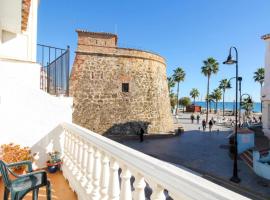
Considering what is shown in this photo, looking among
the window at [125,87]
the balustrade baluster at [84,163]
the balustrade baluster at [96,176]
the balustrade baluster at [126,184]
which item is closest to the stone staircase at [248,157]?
the window at [125,87]

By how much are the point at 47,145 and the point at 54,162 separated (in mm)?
466

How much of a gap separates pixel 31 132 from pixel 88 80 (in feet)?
58.6

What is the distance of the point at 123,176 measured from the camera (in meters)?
1.76

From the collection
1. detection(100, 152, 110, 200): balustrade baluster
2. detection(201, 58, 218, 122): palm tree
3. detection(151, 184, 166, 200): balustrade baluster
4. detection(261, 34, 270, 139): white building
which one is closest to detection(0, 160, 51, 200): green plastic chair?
detection(100, 152, 110, 200): balustrade baluster

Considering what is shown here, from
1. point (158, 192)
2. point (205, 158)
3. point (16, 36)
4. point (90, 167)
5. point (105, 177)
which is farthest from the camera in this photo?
point (205, 158)

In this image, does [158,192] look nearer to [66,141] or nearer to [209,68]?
[66,141]

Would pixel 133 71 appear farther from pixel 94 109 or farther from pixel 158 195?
pixel 158 195

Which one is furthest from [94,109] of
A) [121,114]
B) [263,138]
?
[263,138]

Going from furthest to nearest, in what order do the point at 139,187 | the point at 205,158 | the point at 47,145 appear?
the point at 205,158 < the point at 47,145 < the point at 139,187

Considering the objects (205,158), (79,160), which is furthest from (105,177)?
(205,158)

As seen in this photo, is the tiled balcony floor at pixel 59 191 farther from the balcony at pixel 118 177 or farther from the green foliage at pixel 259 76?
the green foliage at pixel 259 76

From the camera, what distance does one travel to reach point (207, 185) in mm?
1050

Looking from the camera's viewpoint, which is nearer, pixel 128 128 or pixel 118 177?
pixel 118 177

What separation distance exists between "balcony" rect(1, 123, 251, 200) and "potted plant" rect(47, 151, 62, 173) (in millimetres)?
187
